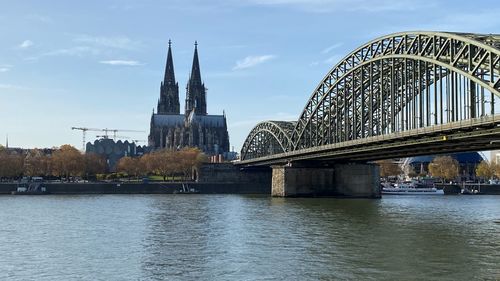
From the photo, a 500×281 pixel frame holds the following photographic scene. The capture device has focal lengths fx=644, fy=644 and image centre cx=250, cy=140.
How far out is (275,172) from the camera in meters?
97.0

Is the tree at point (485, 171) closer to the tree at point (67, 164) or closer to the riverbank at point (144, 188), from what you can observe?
the riverbank at point (144, 188)

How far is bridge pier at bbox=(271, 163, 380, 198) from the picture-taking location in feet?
296

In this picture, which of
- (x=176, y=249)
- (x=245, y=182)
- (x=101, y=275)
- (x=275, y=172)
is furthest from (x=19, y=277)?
(x=245, y=182)

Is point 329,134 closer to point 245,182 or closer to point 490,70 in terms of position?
point 490,70

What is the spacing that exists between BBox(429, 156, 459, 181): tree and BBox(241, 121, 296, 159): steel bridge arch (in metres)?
50.5

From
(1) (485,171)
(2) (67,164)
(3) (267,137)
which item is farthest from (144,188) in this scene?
(1) (485,171)

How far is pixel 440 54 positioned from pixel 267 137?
272 feet

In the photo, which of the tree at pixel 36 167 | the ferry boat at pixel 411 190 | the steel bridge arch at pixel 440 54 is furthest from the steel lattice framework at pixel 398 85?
the tree at pixel 36 167

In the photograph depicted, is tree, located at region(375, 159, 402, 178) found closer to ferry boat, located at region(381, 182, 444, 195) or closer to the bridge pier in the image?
ferry boat, located at region(381, 182, 444, 195)

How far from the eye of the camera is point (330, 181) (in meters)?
92.9

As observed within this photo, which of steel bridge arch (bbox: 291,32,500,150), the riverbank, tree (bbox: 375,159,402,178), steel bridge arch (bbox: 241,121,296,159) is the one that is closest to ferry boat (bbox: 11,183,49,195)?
the riverbank

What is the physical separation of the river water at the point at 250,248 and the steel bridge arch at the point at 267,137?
56614mm

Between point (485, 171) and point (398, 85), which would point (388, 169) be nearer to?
point (485, 171)

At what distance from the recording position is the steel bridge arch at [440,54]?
4547cm
